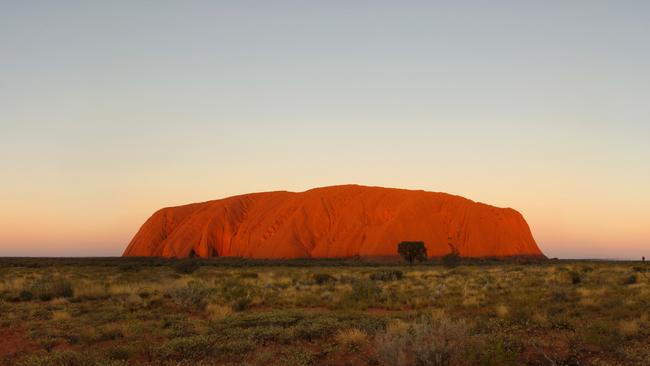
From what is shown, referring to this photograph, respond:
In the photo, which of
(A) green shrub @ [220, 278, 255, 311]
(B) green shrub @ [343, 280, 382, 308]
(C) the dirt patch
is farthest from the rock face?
(C) the dirt patch

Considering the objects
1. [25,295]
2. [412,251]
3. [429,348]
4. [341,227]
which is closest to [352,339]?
[429,348]

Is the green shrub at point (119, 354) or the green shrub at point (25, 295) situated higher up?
the green shrub at point (25, 295)

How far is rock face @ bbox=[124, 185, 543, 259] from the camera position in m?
76.9

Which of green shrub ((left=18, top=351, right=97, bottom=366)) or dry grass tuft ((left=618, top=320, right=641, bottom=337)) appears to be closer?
green shrub ((left=18, top=351, right=97, bottom=366))

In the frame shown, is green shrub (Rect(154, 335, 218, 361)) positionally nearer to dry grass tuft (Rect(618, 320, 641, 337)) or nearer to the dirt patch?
the dirt patch

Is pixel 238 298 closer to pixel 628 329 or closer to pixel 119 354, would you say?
pixel 119 354

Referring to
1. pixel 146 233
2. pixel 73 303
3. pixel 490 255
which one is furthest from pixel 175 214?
pixel 73 303

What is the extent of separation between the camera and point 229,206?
94688 millimetres

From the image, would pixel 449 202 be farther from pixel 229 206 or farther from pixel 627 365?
pixel 627 365

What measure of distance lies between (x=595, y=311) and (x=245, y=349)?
9.55 metres

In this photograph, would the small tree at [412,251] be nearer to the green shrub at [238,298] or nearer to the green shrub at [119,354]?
the green shrub at [238,298]

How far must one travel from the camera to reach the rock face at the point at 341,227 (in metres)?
76.9

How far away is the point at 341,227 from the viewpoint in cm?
8194

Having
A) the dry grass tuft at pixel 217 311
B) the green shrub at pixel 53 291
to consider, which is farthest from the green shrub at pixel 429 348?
the green shrub at pixel 53 291
